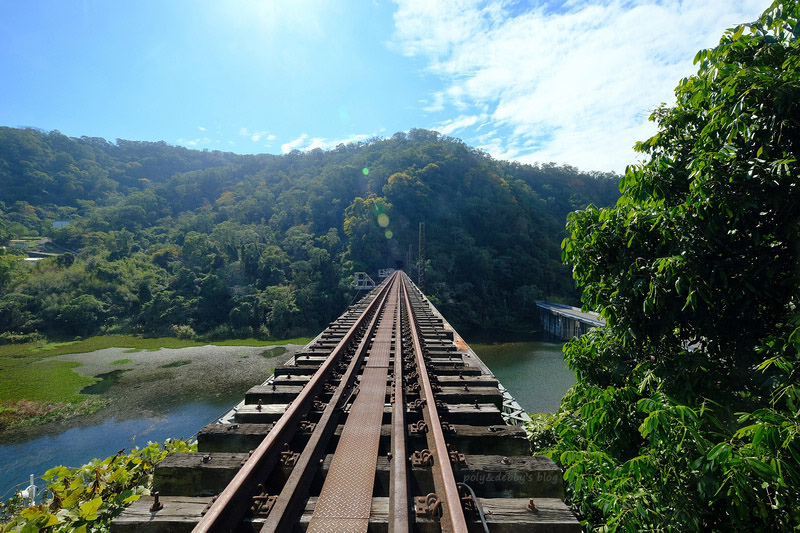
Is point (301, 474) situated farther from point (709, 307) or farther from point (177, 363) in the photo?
point (177, 363)

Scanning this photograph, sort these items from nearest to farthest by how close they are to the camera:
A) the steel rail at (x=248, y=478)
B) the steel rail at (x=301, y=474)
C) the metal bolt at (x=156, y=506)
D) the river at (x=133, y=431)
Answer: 1. the steel rail at (x=248, y=478)
2. the steel rail at (x=301, y=474)
3. the metal bolt at (x=156, y=506)
4. the river at (x=133, y=431)

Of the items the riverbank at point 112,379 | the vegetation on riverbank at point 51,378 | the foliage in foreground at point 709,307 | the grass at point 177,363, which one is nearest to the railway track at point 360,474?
the foliage in foreground at point 709,307

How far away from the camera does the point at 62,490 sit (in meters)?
2.35

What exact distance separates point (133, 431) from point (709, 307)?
15182 mm

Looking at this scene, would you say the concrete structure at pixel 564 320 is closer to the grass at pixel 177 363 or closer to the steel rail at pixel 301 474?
the steel rail at pixel 301 474

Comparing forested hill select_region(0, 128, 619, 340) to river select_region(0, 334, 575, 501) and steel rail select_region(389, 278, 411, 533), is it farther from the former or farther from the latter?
steel rail select_region(389, 278, 411, 533)

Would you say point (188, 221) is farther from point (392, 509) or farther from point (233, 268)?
point (392, 509)

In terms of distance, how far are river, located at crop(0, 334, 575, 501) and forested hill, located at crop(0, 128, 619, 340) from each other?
52.7 feet

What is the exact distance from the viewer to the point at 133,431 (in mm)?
11461

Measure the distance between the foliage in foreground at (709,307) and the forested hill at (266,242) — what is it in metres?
29.5

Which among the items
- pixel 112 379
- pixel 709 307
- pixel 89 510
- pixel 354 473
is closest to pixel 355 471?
pixel 354 473

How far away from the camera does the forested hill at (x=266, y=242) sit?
31.1 metres

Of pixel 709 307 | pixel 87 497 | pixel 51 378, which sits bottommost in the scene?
pixel 51 378

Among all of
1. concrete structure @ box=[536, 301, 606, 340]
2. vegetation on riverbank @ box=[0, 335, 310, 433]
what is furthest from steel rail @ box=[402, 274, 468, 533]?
concrete structure @ box=[536, 301, 606, 340]
